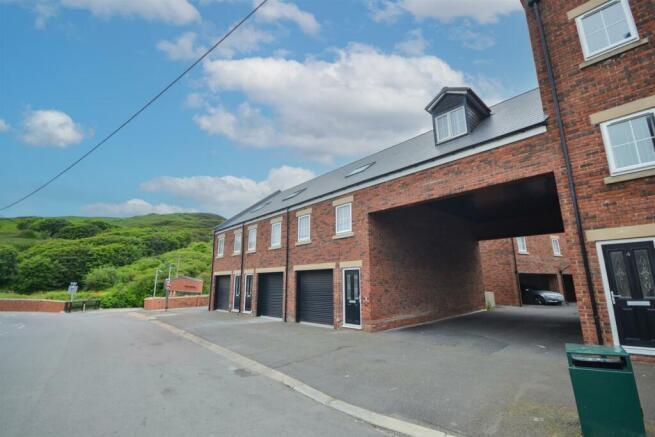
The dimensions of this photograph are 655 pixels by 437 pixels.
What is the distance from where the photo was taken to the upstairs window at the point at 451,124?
1109 cm

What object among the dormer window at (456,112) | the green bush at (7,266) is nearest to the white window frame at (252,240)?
the dormer window at (456,112)

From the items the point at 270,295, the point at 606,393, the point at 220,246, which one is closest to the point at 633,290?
the point at 606,393

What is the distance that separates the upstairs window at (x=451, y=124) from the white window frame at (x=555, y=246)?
67.1 feet

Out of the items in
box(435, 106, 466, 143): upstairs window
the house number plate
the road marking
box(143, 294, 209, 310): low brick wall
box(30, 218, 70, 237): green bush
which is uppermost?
box(30, 218, 70, 237): green bush

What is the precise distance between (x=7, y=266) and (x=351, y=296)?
64336mm

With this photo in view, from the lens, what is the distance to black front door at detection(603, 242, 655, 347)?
20.6 ft

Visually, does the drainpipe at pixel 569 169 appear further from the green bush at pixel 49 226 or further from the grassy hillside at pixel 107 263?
the green bush at pixel 49 226

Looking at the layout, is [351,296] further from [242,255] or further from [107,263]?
[107,263]

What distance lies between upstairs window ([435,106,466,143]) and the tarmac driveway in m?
6.85

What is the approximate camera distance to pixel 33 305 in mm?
33062

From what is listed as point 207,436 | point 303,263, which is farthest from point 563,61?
point 303,263

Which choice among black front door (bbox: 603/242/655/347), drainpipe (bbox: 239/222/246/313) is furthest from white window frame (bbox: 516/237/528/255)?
drainpipe (bbox: 239/222/246/313)

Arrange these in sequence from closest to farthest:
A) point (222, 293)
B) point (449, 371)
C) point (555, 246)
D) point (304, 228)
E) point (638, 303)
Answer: point (638, 303) < point (449, 371) < point (304, 228) < point (222, 293) < point (555, 246)

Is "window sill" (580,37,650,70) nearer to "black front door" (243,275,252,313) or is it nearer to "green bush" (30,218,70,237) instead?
"black front door" (243,275,252,313)
